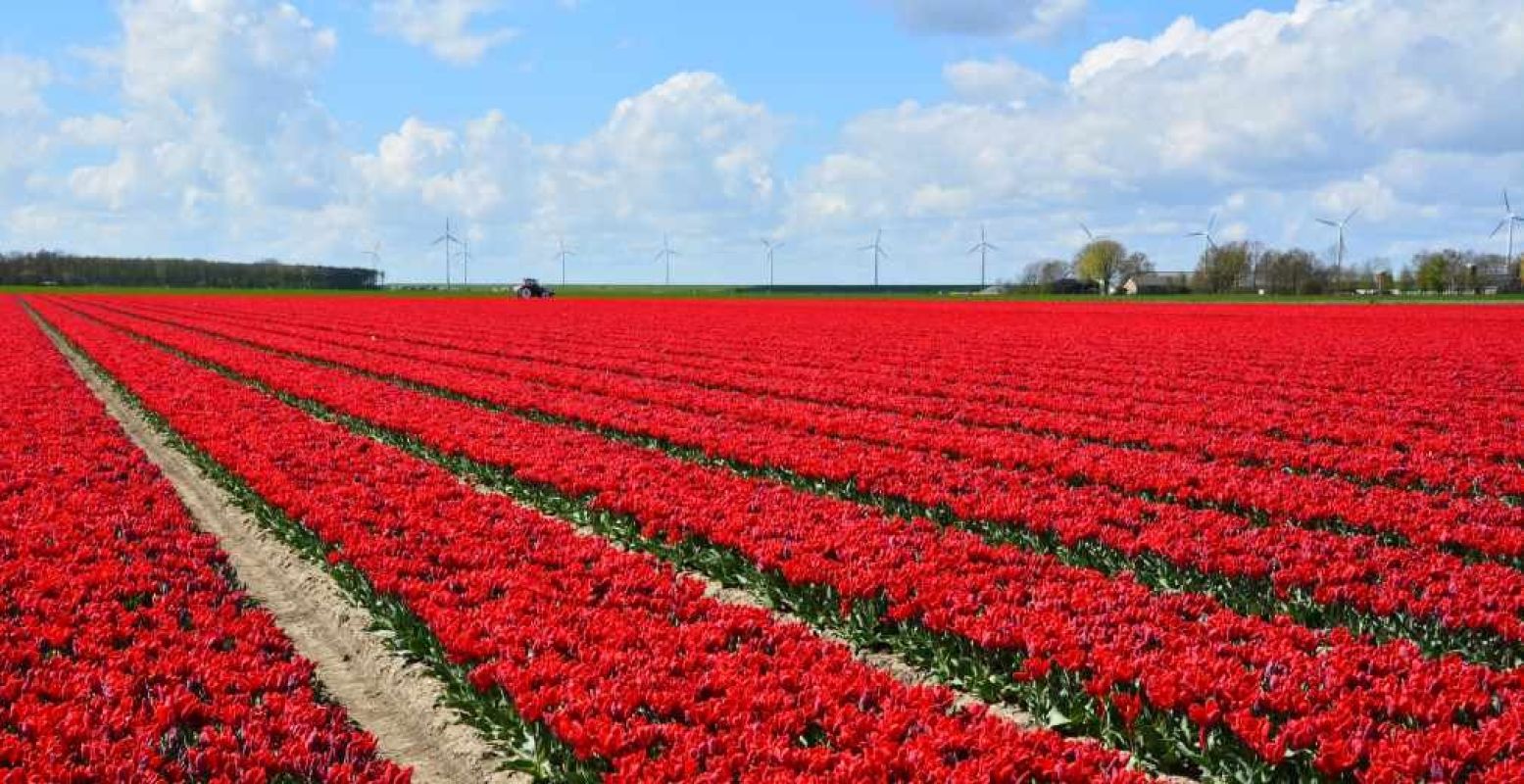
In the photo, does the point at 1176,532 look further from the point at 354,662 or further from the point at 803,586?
the point at 354,662

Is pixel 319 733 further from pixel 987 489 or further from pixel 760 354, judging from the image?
pixel 760 354

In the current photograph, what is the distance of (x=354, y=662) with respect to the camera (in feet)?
28.5

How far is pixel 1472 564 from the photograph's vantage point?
10016 mm

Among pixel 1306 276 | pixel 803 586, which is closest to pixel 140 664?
pixel 803 586

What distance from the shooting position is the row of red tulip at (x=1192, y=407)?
619 inches

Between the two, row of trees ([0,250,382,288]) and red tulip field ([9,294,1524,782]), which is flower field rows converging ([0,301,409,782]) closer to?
red tulip field ([9,294,1524,782])

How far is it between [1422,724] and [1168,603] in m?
2.25

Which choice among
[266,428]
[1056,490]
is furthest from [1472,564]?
[266,428]

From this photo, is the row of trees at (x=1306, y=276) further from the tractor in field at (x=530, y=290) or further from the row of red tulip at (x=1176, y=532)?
the row of red tulip at (x=1176, y=532)

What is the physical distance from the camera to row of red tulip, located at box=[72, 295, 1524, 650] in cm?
882

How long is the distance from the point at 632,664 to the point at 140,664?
3.41 metres

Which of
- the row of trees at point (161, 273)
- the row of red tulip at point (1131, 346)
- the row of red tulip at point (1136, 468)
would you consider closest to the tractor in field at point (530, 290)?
the row of red tulip at point (1131, 346)

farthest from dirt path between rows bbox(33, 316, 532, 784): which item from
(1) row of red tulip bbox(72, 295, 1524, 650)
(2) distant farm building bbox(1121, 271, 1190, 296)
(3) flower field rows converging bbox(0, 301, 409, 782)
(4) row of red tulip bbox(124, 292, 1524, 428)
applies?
(2) distant farm building bbox(1121, 271, 1190, 296)

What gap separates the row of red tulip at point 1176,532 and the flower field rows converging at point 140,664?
7.23 meters
